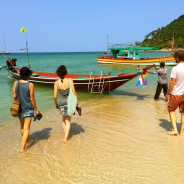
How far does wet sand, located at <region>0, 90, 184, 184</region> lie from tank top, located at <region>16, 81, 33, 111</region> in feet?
3.07

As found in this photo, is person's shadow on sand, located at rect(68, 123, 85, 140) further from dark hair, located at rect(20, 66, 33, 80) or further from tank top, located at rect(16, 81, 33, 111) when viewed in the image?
dark hair, located at rect(20, 66, 33, 80)

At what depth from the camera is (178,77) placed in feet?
17.3

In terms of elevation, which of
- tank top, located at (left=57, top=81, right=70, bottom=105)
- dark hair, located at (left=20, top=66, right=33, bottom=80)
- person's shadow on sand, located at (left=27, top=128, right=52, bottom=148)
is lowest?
person's shadow on sand, located at (left=27, top=128, right=52, bottom=148)

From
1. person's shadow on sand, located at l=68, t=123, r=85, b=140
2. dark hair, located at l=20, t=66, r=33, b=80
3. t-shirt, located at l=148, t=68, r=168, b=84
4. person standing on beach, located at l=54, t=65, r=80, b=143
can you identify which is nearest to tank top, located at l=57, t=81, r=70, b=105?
person standing on beach, located at l=54, t=65, r=80, b=143

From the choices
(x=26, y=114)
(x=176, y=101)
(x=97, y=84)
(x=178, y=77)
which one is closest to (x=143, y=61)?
(x=97, y=84)

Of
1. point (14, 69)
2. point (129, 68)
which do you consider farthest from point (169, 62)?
point (14, 69)

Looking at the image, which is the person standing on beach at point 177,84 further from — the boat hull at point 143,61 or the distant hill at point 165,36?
the distant hill at point 165,36

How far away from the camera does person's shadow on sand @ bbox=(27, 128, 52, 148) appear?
5914 mm

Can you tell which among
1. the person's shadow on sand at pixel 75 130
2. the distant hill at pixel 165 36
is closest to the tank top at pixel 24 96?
the person's shadow on sand at pixel 75 130

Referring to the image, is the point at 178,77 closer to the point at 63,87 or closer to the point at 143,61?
the point at 63,87

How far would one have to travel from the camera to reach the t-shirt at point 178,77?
5.23m

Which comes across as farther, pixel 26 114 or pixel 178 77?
pixel 178 77

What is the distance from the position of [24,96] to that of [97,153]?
1728 millimetres

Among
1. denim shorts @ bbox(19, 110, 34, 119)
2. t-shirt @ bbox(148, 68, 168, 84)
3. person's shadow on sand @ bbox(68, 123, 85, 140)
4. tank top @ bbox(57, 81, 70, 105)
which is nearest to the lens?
denim shorts @ bbox(19, 110, 34, 119)
